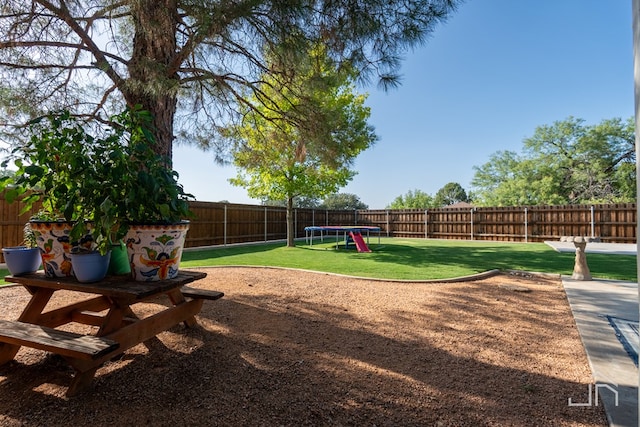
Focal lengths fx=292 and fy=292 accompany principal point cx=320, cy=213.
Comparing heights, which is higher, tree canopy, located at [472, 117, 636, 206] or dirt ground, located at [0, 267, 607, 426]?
tree canopy, located at [472, 117, 636, 206]

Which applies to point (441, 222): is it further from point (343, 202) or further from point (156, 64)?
point (343, 202)

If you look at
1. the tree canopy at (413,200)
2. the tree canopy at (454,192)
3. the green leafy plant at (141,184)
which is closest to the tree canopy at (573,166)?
the tree canopy at (413,200)

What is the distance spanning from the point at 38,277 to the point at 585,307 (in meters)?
4.96

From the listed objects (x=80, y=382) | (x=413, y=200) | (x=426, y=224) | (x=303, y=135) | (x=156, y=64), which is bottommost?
(x=80, y=382)

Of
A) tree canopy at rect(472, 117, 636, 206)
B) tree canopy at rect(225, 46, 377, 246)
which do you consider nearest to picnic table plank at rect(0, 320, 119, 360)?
tree canopy at rect(225, 46, 377, 246)

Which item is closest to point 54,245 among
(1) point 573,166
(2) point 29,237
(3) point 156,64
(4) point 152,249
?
(2) point 29,237

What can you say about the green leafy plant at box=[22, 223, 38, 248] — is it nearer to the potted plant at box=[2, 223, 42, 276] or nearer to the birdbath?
the potted plant at box=[2, 223, 42, 276]

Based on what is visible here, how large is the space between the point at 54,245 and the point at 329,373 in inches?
72.6

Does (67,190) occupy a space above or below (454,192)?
below

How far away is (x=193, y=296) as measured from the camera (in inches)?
92.0

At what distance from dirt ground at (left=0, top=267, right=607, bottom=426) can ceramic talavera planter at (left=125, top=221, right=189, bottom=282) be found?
61cm

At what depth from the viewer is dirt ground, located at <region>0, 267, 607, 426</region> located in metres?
1.42

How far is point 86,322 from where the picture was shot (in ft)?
7.05

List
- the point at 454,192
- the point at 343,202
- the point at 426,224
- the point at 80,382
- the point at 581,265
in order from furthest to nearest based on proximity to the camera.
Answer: the point at 454,192
the point at 343,202
the point at 426,224
the point at 581,265
the point at 80,382
